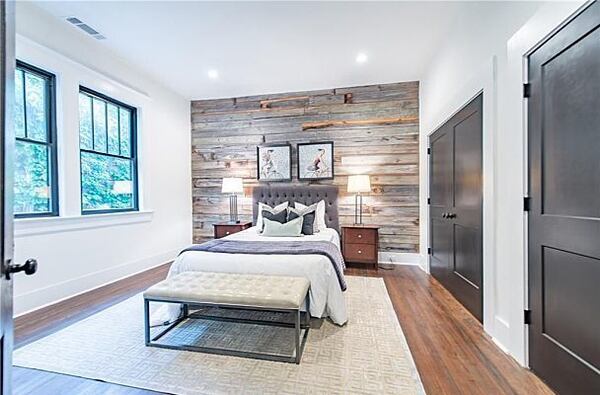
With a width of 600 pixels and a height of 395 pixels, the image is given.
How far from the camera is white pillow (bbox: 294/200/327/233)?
15.1ft

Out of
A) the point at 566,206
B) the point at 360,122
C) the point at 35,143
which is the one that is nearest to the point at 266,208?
the point at 360,122

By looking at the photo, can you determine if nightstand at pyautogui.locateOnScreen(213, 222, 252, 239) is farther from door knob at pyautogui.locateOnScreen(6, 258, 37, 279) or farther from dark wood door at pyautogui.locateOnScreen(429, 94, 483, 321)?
door knob at pyautogui.locateOnScreen(6, 258, 37, 279)

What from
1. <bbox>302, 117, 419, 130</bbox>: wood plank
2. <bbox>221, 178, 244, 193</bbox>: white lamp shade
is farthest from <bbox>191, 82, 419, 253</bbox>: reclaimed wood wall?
<bbox>221, 178, 244, 193</bbox>: white lamp shade

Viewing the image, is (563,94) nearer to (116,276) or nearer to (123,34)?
(123,34)

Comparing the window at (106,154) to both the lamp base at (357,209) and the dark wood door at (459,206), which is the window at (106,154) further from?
the dark wood door at (459,206)

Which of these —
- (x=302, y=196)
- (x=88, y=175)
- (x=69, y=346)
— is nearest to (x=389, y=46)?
(x=302, y=196)

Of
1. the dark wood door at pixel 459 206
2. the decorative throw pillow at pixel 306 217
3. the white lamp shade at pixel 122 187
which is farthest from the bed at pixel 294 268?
the white lamp shade at pixel 122 187

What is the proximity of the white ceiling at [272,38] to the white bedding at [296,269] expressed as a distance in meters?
2.43

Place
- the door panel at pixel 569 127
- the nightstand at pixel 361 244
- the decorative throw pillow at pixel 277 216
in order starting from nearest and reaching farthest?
the door panel at pixel 569 127, the decorative throw pillow at pixel 277 216, the nightstand at pixel 361 244

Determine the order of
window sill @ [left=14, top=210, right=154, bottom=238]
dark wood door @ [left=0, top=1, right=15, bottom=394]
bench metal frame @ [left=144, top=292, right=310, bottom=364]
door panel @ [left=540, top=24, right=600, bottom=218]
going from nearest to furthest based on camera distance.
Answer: dark wood door @ [left=0, top=1, right=15, bottom=394]
door panel @ [left=540, top=24, right=600, bottom=218]
bench metal frame @ [left=144, top=292, right=310, bottom=364]
window sill @ [left=14, top=210, right=154, bottom=238]

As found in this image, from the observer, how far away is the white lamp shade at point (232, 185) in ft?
→ 16.9

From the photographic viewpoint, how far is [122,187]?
14.3ft

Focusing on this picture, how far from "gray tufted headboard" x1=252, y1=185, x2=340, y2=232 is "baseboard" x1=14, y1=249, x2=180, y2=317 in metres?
1.95

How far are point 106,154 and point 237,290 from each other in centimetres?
309
